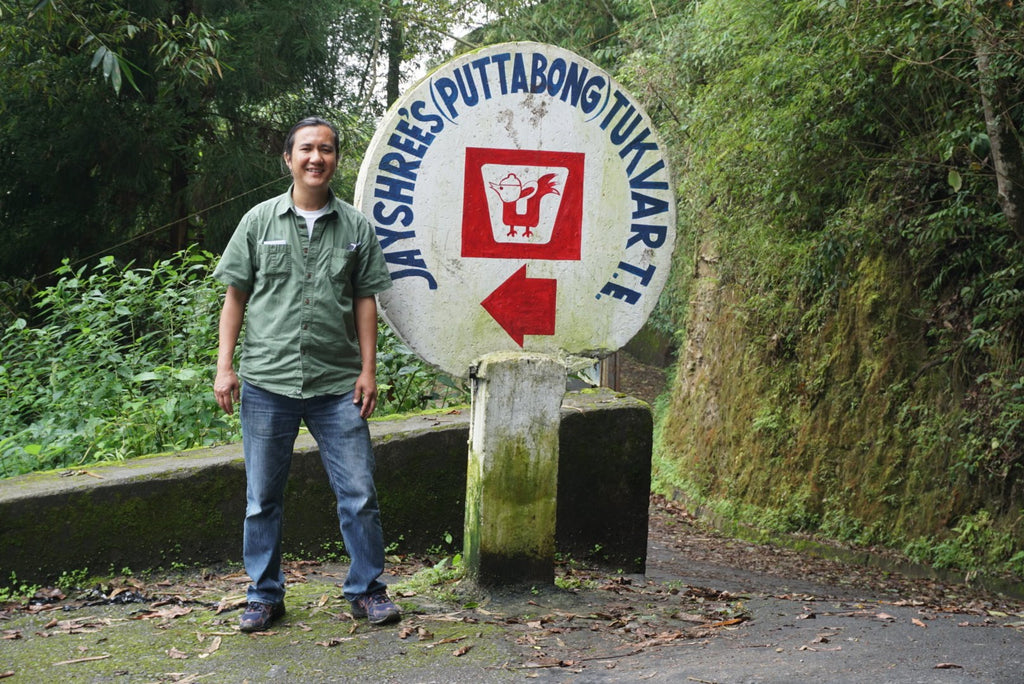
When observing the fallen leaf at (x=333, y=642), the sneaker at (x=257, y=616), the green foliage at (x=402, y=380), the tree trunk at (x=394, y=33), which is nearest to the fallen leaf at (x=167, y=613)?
the sneaker at (x=257, y=616)

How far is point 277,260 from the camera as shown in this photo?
3768mm

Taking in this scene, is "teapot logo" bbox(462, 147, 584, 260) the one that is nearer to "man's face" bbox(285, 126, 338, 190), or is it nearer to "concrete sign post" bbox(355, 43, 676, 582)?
"concrete sign post" bbox(355, 43, 676, 582)

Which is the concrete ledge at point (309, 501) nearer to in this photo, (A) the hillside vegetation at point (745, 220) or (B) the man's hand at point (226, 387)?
(A) the hillside vegetation at point (745, 220)

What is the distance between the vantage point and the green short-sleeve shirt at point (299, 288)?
375cm

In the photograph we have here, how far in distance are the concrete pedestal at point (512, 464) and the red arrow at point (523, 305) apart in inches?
3.9

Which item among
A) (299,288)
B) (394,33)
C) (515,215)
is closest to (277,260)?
(299,288)

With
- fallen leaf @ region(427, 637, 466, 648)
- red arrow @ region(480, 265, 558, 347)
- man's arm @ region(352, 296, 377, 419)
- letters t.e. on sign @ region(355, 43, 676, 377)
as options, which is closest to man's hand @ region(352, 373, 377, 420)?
man's arm @ region(352, 296, 377, 419)

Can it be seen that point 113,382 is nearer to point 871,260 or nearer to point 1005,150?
point 1005,150

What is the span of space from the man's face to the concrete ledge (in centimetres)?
159

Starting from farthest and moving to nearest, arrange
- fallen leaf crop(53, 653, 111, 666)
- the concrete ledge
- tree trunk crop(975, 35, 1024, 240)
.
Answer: tree trunk crop(975, 35, 1024, 240)
the concrete ledge
fallen leaf crop(53, 653, 111, 666)

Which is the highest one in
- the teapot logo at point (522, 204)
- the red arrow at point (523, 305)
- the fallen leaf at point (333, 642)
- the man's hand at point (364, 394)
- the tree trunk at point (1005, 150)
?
the tree trunk at point (1005, 150)

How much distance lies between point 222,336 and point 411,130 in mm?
978

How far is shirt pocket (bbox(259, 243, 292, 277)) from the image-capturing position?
12.4 feet

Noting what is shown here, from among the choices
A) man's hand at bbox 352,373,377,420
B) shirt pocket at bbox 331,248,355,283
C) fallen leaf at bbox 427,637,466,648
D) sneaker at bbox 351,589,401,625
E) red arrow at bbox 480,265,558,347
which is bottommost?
fallen leaf at bbox 427,637,466,648
